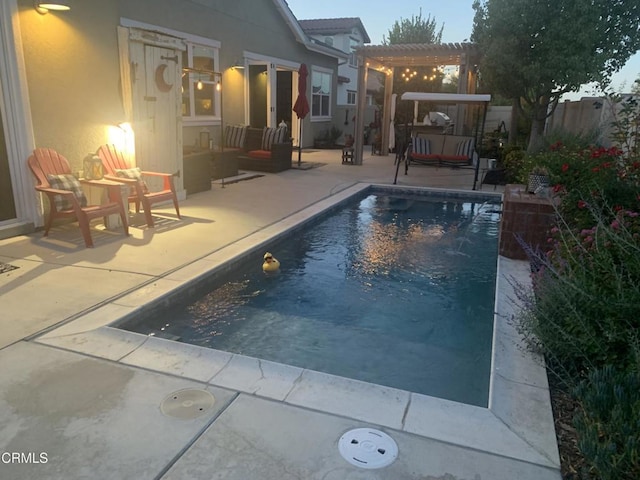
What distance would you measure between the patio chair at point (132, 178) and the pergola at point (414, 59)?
23.0 feet

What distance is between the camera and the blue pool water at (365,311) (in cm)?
311

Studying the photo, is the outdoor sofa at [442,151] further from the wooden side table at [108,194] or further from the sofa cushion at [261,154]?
the wooden side table at [108,194]

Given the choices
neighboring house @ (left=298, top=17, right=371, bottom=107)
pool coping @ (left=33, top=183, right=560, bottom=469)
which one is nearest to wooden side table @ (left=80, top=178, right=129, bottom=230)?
pool coping @ (left=33, top=183, right=560, bottom=469)

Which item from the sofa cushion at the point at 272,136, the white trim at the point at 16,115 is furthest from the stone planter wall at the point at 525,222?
the sofa cushion at the point at 272,136

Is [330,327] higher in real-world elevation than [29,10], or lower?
lower

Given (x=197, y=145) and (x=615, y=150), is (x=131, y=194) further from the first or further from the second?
(x=615, y=150)

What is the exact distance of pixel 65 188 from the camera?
4973mm

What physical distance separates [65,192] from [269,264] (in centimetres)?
210

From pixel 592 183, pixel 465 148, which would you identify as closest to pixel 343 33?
pixel 465 148

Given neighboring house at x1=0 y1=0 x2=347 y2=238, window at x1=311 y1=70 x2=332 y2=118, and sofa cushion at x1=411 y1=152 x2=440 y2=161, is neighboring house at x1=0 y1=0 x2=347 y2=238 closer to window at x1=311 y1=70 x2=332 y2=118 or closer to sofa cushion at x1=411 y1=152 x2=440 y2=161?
sofa cushion at x1=411 y1=152 x2=440 y2=161

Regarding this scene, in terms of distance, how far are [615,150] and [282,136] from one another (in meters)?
7.32

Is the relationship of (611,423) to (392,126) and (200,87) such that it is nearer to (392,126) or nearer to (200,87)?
(200,87)

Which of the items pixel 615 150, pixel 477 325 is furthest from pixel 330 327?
pixel 615 150

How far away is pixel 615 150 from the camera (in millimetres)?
4457
